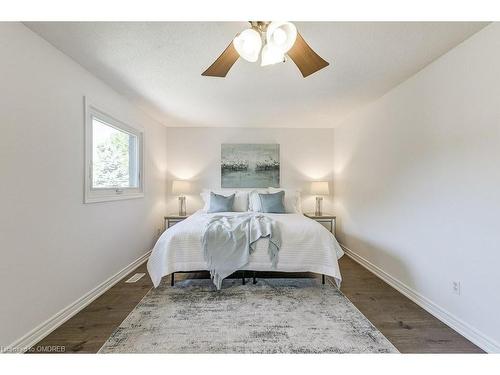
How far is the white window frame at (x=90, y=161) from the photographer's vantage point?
7.46ft

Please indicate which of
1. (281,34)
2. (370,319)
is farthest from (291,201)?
(281,34)

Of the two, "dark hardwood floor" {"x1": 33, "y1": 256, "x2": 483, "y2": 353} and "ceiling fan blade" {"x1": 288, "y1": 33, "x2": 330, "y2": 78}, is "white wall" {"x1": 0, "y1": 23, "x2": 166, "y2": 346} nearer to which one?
"dark hardwood floor" {"x1": 33, "y1": 256, "x2": 483, "y2": 353}

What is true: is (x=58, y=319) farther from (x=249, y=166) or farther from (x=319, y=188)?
(x=319, y=188)

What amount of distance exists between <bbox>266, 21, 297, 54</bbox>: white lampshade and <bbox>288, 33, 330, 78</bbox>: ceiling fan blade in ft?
0.42

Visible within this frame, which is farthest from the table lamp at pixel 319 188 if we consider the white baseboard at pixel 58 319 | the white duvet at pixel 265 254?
the white baseboard at pixel 58 319

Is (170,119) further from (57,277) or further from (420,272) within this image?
(420,272)

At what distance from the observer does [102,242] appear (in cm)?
252

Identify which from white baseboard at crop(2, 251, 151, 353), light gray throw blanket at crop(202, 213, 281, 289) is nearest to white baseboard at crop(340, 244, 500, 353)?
light gray throw blanket at crop(202, 213, 281, 289)

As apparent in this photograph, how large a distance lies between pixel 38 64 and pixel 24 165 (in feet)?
2.54

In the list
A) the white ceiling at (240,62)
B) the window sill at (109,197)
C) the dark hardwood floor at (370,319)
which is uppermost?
the white ceiling at (240,62)

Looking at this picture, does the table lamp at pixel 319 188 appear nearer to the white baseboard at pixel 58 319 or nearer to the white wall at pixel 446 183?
the white wall at pixel 446 183

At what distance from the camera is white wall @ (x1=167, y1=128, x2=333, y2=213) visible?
4.54 metres

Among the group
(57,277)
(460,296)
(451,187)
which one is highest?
(451,187)

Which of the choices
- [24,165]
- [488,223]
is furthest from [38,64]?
[488,223]
